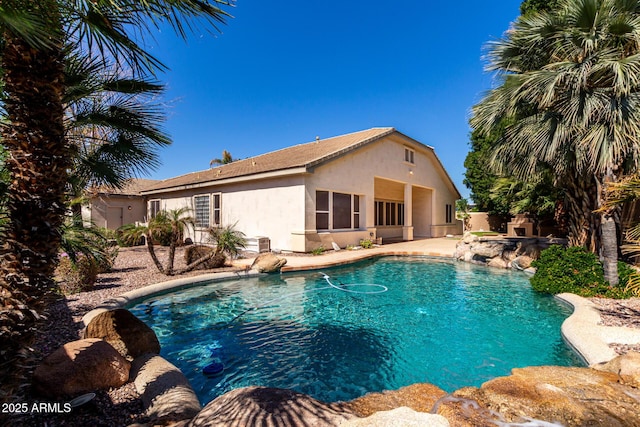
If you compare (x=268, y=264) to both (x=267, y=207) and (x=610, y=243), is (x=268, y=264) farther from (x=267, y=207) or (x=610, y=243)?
(x=610, y=243)

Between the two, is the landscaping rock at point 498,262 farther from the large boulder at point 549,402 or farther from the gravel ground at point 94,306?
the large boulder at point 549,402

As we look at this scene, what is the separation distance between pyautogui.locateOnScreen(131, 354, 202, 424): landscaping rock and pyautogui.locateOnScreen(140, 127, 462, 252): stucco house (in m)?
10.2

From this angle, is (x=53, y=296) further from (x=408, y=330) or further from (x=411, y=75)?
(x=411, y=75)

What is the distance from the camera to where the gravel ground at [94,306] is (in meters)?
2.99

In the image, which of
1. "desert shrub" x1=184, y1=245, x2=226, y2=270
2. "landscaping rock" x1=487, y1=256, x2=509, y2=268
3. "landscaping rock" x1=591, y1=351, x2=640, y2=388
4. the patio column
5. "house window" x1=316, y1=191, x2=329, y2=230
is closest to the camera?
"landscaping rock" x1=591, y1=351, x2=640, y2=388

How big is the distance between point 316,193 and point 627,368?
1243cm

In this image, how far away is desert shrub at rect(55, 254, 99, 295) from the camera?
294 inches

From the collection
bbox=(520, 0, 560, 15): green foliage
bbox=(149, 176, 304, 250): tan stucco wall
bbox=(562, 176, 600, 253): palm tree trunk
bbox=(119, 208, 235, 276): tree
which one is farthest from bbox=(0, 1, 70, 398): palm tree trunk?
bbox=(520, 0, 560, 15): green foliage

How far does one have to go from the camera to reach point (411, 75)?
2016 centimetres

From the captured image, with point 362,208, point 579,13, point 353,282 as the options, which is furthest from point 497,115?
point 362,208

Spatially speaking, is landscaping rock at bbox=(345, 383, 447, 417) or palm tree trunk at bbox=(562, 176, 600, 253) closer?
landscaping rock at bbox=(345, 383, 447, 417)

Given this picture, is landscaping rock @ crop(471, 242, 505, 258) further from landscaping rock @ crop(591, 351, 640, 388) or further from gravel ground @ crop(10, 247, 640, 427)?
landscaping rock @ crop(591, 351, 640, 388)

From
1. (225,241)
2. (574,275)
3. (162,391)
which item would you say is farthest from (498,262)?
(162,391)

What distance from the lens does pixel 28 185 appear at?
2564 millimetres
